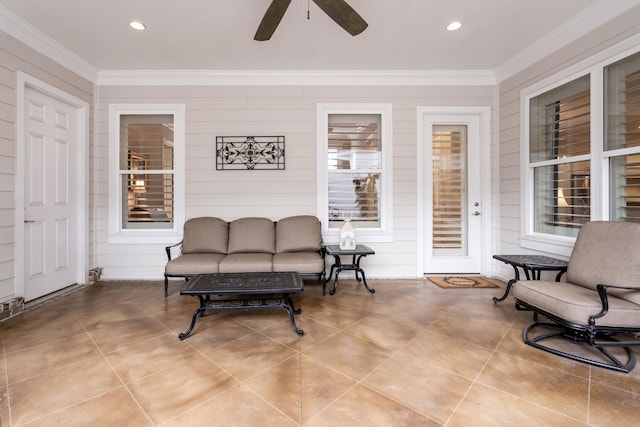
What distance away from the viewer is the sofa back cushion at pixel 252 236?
3.73 metres

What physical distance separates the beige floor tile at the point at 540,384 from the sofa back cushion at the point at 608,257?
2.82ft

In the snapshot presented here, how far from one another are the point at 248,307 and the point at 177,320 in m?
0.82

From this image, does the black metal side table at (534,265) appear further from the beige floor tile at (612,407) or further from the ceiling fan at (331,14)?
the ceiling fan at (331,14)

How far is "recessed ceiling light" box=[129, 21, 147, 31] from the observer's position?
2967 millimetres

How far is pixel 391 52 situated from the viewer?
3.56m

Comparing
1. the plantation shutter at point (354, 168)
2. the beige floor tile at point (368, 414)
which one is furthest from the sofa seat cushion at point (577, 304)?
the plantation shutter at point (354, 168)

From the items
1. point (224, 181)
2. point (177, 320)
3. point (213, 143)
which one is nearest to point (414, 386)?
point (177, 320)

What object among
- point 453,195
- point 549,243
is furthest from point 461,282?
point 453,195

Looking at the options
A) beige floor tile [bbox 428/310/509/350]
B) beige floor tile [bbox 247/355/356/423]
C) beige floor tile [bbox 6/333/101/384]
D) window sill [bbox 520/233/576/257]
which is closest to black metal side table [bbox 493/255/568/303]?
window sill [bbox 520/233/576/257]

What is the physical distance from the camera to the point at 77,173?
12.3ft

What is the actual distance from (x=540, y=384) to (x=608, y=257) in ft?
4.28

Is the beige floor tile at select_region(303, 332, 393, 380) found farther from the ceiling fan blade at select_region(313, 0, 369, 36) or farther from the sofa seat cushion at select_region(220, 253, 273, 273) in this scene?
the ceiling fan blade at select_region(313, 0, 369, 36)

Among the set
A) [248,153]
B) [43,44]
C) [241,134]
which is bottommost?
[248,153]

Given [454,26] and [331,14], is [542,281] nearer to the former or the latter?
[454,26]
